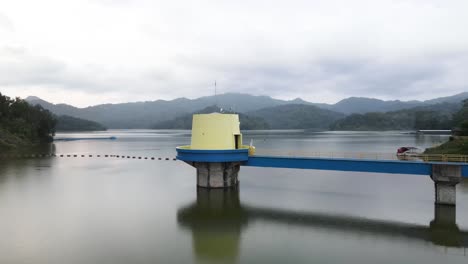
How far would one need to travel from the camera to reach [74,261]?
14828 mm

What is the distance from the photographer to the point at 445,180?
73.8 feet

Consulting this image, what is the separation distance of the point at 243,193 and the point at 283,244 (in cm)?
1205

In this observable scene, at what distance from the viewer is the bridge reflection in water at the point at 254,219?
55.3 feet

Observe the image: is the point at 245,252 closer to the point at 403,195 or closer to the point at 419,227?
the point at 419,227

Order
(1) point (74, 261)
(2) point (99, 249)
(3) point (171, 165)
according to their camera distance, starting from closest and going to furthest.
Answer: (1) point (74, 261) → (2) point (99, 249) → (3) point (171, 165)

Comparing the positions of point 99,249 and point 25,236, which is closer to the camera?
point 99,249

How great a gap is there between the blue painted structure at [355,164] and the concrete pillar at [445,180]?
11.5 inches

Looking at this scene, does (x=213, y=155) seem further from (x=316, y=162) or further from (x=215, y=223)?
(x=316, y=162)

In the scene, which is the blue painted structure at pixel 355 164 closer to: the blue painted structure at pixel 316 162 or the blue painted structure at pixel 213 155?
the blue painted structure at pixel 316 162

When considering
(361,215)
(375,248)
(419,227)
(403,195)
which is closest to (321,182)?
(403,195)

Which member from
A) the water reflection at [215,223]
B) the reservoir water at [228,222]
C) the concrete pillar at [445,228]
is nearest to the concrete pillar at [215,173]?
the water reflection at [215,223]

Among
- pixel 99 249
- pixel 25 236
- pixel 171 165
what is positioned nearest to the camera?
pixel 99 249

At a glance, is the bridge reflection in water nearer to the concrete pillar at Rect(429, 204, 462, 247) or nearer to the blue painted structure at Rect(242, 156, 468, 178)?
the concrete pillar at Rect(429, 204, 462, 247)

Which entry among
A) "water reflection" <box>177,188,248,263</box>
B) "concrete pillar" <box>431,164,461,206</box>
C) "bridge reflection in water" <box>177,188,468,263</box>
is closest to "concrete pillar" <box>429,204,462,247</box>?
"bridge reflection in water" <box>177,188,468,263</box>
